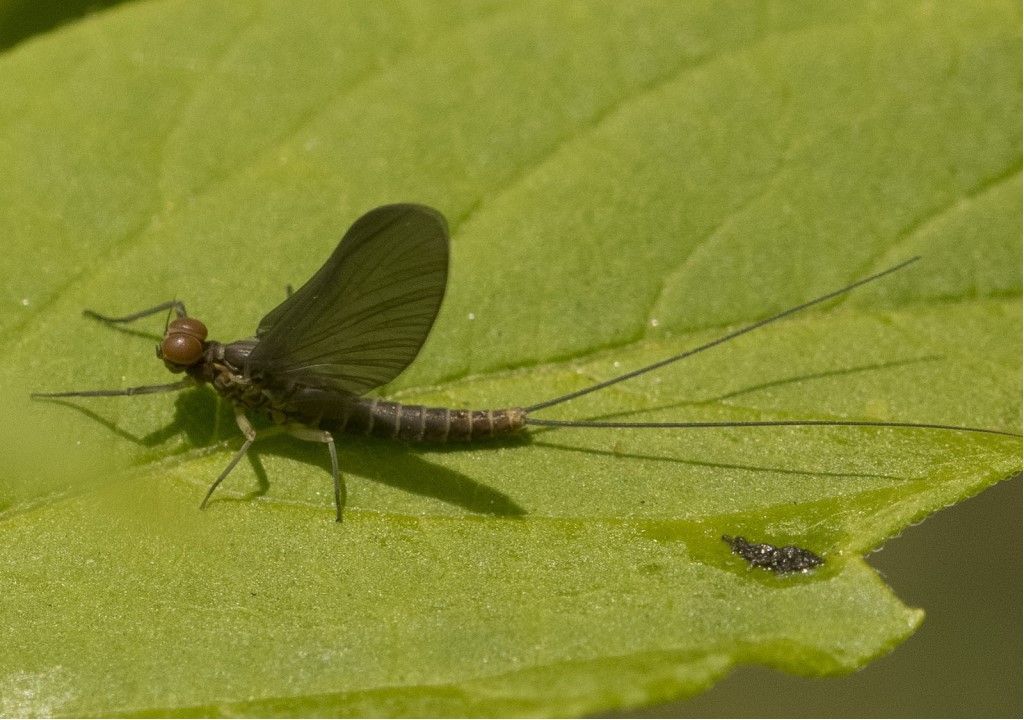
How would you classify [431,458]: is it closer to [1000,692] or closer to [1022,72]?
[1022,72]

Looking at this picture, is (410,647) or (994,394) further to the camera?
(994,394)

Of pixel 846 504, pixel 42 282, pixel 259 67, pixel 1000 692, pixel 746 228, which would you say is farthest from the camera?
pixel 1000 692

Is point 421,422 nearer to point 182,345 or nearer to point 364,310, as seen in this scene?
point 364,310

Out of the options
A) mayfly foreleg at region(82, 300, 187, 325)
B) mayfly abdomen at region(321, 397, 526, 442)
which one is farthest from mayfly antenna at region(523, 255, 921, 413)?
mayfly foreleg at region(82, 300, 187, 325)

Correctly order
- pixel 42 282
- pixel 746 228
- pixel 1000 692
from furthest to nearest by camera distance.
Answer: pixel 1000 692
pixel 746 228
pixel 42 282

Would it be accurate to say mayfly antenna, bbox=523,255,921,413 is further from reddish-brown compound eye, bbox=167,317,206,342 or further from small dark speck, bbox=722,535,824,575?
reddish-brown compound eye, bbox=167,317,206,342

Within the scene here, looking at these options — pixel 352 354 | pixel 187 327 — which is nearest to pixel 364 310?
pixel 352 354

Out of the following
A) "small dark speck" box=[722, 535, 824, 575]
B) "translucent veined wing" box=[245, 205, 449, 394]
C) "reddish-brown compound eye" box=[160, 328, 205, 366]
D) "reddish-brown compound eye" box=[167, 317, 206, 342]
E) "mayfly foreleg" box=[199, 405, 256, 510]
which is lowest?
"small dark speck" box=[722, 535, 824, 575]

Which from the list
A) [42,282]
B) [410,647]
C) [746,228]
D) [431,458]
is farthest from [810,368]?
[42,282]
